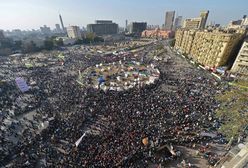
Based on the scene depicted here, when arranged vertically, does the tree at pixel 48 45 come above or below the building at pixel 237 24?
below

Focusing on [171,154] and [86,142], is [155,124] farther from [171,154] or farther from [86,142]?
[86,142]

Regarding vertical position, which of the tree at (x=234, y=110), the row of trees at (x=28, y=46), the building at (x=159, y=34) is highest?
the tree at (x=234, y=110)

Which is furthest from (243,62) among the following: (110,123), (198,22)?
(198,22)

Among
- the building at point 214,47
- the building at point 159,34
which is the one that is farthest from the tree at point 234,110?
the building at point 159,34

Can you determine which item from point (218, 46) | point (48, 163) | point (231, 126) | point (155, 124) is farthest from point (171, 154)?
point (218, 46)

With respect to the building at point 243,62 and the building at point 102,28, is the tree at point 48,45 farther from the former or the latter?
the building at point 243,62

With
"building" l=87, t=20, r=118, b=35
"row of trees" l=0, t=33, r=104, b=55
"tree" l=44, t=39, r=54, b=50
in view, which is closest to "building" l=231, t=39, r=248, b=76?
"tree" l=44, t=39, r=54, b=50

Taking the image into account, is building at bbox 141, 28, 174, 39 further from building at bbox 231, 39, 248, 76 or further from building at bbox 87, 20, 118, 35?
building at bbox 231, 39, 248, 76
